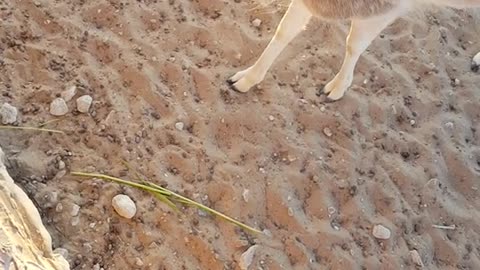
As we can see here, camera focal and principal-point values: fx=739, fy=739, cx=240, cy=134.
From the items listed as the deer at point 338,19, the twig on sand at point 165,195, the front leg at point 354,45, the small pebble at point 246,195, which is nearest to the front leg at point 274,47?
the deer at point 338,19

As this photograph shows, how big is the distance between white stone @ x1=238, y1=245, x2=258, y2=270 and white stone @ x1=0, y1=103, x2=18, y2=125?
0.97 m

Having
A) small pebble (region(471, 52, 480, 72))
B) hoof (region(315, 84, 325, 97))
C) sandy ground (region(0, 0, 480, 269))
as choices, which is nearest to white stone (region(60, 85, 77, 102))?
sandy ground (region(0, 0, 480, 269))

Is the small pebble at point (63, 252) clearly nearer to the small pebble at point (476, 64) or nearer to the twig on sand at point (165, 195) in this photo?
the twig on sand at point (165, 195)

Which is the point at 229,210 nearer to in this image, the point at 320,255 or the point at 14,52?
the point at 320,255

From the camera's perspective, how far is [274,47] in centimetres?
296

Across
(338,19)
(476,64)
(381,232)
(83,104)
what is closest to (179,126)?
(83,104)

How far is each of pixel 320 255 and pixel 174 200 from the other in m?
0.57

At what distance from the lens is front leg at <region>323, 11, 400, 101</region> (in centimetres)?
276

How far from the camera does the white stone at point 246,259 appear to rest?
102 inches

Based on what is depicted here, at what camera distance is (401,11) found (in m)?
2.72

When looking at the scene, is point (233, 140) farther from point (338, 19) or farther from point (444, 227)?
point (444, 227)

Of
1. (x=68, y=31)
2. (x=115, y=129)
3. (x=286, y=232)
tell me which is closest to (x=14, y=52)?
(x=68, y=31)

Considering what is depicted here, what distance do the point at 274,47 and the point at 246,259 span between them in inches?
34.5

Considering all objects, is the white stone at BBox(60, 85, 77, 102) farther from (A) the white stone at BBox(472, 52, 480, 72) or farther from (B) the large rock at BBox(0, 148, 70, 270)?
(A) the white stone at BBox(472, 52, 480, 72)
